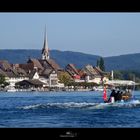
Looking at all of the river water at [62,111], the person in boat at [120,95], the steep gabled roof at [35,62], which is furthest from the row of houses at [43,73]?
the person in boat at [120,95]

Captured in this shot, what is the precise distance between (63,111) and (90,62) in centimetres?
40

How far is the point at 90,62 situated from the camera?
4633mm

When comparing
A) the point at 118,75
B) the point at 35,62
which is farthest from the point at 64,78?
the point at 118,75

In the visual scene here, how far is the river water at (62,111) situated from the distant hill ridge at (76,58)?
26 centimetres

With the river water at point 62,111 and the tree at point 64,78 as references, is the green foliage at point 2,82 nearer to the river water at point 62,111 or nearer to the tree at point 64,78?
the river water at point 62,111

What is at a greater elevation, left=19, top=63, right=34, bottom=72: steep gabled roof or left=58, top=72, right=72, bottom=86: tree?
left=19, top=63, right=34, bottom=72: steep gabled roof

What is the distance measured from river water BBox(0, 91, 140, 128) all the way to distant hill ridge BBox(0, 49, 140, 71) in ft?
0.86

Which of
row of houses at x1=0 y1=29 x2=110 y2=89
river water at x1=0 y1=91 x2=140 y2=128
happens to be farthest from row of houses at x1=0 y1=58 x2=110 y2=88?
river water at x1=0 y1=91 x2=140 y2=128

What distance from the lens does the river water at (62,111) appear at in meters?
4.33

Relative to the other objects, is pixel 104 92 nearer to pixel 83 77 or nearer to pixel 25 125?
pixel 83 77

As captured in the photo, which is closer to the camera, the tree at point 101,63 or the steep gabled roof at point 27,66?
the tree at point 101,63

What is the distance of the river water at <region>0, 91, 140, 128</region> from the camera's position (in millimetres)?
4332

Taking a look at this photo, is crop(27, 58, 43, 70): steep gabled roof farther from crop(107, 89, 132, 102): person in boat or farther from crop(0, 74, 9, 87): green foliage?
crop(107, 89, 132, 102): person in boat
